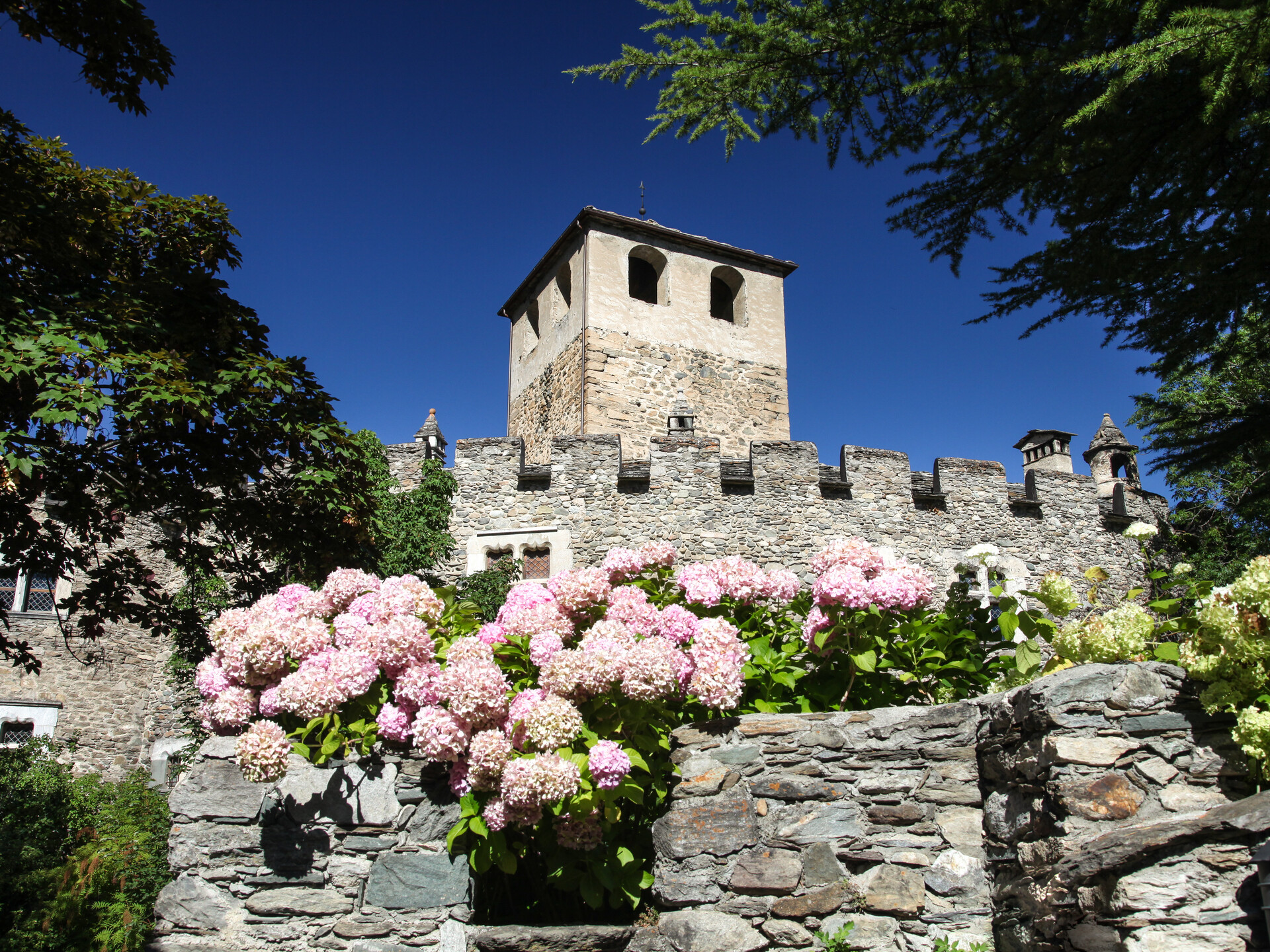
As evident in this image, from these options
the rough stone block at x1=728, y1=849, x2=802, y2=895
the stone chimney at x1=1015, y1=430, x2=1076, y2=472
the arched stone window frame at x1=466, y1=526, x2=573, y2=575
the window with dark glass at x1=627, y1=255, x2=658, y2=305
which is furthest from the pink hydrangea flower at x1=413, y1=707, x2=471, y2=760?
the window with dark glass at x1=627, y1=255, x2=658, y2=305

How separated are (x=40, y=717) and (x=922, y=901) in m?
12.3

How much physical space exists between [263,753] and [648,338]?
13260mm

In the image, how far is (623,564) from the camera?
13.4 feet

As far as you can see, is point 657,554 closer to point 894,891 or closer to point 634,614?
point 634,614

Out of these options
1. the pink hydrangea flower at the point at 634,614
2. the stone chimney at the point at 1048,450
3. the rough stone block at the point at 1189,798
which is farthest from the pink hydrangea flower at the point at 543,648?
the stone chimney at the point at 1048,450

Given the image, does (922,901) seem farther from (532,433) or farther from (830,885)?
(532,433)

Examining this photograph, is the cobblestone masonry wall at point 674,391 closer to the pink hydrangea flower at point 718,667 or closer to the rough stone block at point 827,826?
the pink hydrangea flower at point 718,667

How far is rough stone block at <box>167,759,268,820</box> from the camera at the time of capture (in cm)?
375

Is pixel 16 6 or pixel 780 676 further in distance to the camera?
pixel 16 6

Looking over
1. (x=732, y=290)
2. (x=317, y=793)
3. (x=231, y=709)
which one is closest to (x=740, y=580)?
(x=317, y=793)

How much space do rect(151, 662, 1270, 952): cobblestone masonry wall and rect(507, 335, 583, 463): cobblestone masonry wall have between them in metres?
11.0

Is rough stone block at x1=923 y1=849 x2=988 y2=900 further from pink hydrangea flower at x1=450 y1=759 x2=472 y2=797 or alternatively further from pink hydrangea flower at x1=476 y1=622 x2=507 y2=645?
pink hydrangea flower at x1=476 y1=622 x2=507 y2=645

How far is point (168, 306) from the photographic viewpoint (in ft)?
17.8

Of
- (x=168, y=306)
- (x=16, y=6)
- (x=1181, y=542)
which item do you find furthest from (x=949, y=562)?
(x=16, y=6)
